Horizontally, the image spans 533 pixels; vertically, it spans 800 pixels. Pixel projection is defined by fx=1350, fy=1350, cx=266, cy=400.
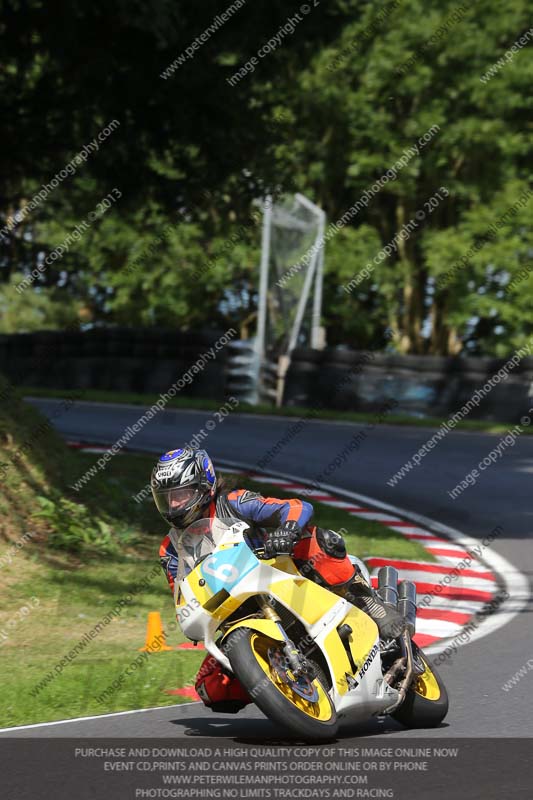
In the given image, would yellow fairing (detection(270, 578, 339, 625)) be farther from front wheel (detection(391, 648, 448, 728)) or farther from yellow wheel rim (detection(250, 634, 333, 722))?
front wheel (detection(391, 648, 448, 728))

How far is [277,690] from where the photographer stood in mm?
5910

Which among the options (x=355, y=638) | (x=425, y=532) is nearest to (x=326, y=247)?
(x=425, y=532)

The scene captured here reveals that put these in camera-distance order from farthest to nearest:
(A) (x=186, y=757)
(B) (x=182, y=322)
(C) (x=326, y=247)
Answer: (B) (x=182, y=322), (C) (x=326, y=247), (A) (x=186, y=757)

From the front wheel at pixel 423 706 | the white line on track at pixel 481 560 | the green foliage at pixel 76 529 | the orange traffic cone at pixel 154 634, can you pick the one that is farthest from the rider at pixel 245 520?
the green foliage at pixel 76 529

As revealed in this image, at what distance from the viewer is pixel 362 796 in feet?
17.5

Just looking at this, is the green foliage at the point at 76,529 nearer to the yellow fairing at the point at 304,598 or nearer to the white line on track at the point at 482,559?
the white line on track at the point at 482,559

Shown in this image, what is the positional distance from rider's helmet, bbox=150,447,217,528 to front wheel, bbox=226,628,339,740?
598 mm

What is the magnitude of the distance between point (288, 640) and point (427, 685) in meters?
1.03

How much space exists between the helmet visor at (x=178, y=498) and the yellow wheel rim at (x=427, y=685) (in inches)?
59.6

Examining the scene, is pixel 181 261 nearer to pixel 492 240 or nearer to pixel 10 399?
pixel 492 240

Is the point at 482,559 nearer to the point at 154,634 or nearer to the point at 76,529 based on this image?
the point at 76,529

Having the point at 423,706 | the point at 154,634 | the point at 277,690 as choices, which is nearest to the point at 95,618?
the point at 154,634

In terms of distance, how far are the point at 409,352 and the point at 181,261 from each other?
673 cm

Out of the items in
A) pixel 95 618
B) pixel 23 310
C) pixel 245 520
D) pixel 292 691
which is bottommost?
pixel 23 310
